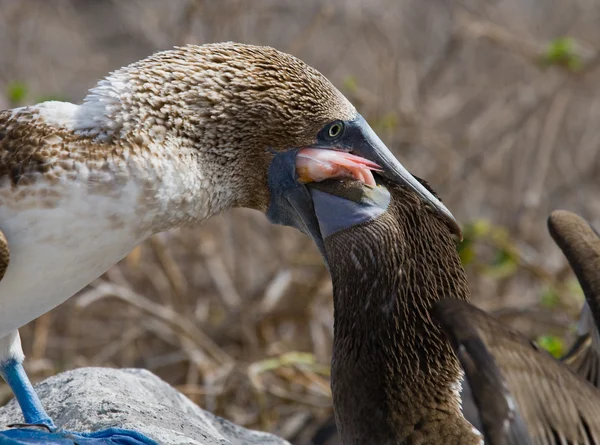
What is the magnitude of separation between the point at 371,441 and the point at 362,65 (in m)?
5.62

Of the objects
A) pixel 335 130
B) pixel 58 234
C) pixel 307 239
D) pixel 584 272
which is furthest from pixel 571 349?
pixel 307 239

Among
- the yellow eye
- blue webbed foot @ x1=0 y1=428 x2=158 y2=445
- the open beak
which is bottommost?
blue webbed foot @ x1=0 y1=428 x2=158 y2=445

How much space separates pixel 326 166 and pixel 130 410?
1044 mm

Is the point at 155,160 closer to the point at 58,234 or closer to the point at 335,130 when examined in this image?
the point at 58,234

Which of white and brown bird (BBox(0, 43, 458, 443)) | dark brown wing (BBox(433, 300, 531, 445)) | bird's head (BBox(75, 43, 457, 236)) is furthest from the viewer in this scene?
bird's head (BBox(75, 43, 457, 236))

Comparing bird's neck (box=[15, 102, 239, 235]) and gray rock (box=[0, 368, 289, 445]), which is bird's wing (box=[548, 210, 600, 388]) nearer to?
gray rock (box=[0, 368, 289, 445])

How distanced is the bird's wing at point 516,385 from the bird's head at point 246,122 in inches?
22.4

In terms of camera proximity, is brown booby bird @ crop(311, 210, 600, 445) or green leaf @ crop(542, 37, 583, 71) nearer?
brown booby bird @ crop(311, 210, 600, 445)

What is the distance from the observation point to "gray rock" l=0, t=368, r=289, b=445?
3221 mm

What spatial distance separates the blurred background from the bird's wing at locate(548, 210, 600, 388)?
747 millimetres

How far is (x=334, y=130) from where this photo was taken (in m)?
3.01

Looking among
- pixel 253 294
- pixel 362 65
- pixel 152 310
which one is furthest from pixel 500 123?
pixel 152 310

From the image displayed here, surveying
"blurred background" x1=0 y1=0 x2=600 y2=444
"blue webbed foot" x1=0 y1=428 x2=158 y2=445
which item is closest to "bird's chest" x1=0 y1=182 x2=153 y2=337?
"blue webbed foot" x1=0 y1=428 x2=158 y2=445

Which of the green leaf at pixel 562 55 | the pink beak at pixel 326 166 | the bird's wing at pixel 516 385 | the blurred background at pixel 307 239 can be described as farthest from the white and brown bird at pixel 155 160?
the green leaf at pixel 562 55
